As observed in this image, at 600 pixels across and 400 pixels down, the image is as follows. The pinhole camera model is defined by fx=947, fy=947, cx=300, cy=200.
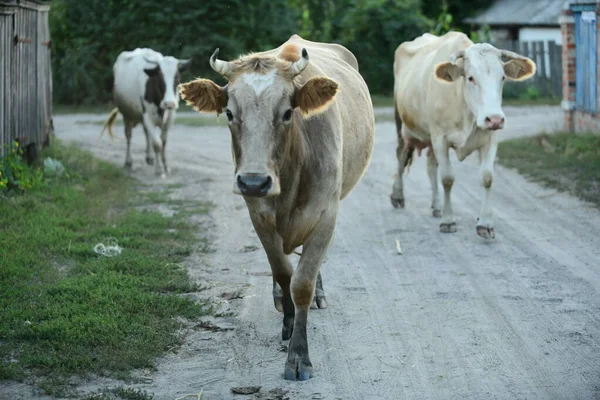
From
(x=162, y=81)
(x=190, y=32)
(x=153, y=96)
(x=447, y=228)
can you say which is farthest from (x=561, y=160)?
(x=190, y=32)

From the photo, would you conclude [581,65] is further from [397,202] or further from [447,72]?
[447,72]

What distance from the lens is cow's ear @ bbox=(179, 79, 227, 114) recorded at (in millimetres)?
5934

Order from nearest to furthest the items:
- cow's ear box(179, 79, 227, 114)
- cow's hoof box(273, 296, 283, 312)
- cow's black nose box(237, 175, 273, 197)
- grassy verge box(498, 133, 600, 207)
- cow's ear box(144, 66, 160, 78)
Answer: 1. cow's black nose box(237, 175, 273, 197)
2. cow's ear box(179, 79, 227, 114)
3. cow's hoof box(273, 296, 283, 312)
4. grassy verge box(498, 133, 600, 207)
5. cow's ear box(144, 66, 160, 78)

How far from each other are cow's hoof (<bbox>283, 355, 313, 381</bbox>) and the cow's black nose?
104 cm

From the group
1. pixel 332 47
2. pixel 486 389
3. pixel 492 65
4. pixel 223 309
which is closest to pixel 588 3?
pixel 492 65

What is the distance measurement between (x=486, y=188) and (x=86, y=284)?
441 centimetres

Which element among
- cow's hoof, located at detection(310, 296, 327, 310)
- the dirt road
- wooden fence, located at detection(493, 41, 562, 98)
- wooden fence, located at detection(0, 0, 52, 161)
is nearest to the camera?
the dirt road

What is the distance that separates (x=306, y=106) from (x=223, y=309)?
2.02m

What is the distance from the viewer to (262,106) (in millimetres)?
5664

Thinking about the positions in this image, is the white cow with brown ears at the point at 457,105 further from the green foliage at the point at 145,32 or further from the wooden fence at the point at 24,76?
the green foliage at the point at 145,32

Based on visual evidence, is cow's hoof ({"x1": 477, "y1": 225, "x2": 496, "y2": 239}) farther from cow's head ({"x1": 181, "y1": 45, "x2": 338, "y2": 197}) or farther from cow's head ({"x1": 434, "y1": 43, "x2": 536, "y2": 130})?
cow's head ({"x1": 181, "y1": 45, "x2": 338, "y2": 197})

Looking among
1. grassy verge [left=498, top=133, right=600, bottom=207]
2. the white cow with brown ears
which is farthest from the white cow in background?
grassy verge [left=498, top=133, right=600, bottom=207]

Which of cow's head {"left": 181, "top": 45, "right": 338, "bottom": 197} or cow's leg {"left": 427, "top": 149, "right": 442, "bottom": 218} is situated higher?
cow's head {"left": 181, "top": 45, "right": 338, "bottom": 197}

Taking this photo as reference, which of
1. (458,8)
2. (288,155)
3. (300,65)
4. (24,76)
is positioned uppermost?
(458,8)
